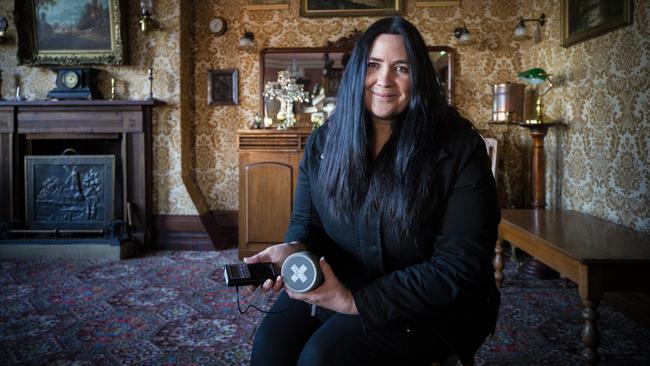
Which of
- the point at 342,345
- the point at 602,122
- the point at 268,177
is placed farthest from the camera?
the point at 268,177

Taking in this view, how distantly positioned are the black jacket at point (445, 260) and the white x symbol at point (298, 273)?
0.14 m

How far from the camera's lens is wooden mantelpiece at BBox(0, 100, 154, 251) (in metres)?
4.46

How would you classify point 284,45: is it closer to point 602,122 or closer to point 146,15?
point 146,15

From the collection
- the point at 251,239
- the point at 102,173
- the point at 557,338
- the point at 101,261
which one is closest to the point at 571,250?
the point at 557,338

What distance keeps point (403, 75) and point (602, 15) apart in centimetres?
253

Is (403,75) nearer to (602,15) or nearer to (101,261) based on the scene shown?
(602,15)

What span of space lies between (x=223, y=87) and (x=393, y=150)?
12.7 ft

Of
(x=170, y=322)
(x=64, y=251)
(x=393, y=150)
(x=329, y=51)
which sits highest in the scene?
(x=329, y=51)

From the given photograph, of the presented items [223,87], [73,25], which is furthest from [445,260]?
[73,25]

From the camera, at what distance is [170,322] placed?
2678 millimetres

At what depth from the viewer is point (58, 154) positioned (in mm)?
4828

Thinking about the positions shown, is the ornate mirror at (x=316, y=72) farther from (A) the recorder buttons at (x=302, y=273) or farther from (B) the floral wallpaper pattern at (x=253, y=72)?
(A) the recorder buttons at (x=302, y=273)

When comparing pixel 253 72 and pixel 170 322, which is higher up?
pixel 253 72

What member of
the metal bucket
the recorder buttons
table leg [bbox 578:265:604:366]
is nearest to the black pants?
the recorder buttons
